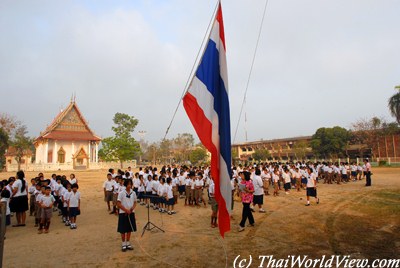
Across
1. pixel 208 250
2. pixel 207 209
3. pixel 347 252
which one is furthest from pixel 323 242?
pixel 207 209

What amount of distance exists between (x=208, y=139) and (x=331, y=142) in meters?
44.0

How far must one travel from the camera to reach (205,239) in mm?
6914

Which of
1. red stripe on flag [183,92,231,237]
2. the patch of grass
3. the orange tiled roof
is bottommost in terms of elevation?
the patch of grass

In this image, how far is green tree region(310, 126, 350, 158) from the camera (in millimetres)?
42062

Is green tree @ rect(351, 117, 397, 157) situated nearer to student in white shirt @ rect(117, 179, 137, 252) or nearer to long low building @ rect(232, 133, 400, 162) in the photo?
long low building @ rect(232, 133, 400, 162)

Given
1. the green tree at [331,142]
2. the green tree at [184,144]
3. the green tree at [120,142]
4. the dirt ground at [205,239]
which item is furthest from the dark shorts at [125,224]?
the green tree at [184,144]

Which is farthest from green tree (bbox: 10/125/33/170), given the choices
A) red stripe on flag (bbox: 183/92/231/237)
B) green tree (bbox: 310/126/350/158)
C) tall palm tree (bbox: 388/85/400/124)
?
tall palm tree (bbox: 388/85/400/124)

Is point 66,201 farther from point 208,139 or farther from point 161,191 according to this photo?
point 208,139

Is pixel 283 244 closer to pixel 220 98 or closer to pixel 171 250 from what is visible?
pixel 171 250

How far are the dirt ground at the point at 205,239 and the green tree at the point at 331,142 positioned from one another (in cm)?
3481

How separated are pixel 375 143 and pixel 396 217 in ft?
125

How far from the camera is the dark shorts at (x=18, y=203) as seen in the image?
8602 millimetres

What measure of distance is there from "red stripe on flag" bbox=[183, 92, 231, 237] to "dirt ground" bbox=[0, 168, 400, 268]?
1.89 meters

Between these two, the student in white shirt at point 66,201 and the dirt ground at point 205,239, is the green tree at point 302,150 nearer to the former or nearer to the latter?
the dirt ground at point 205,239
